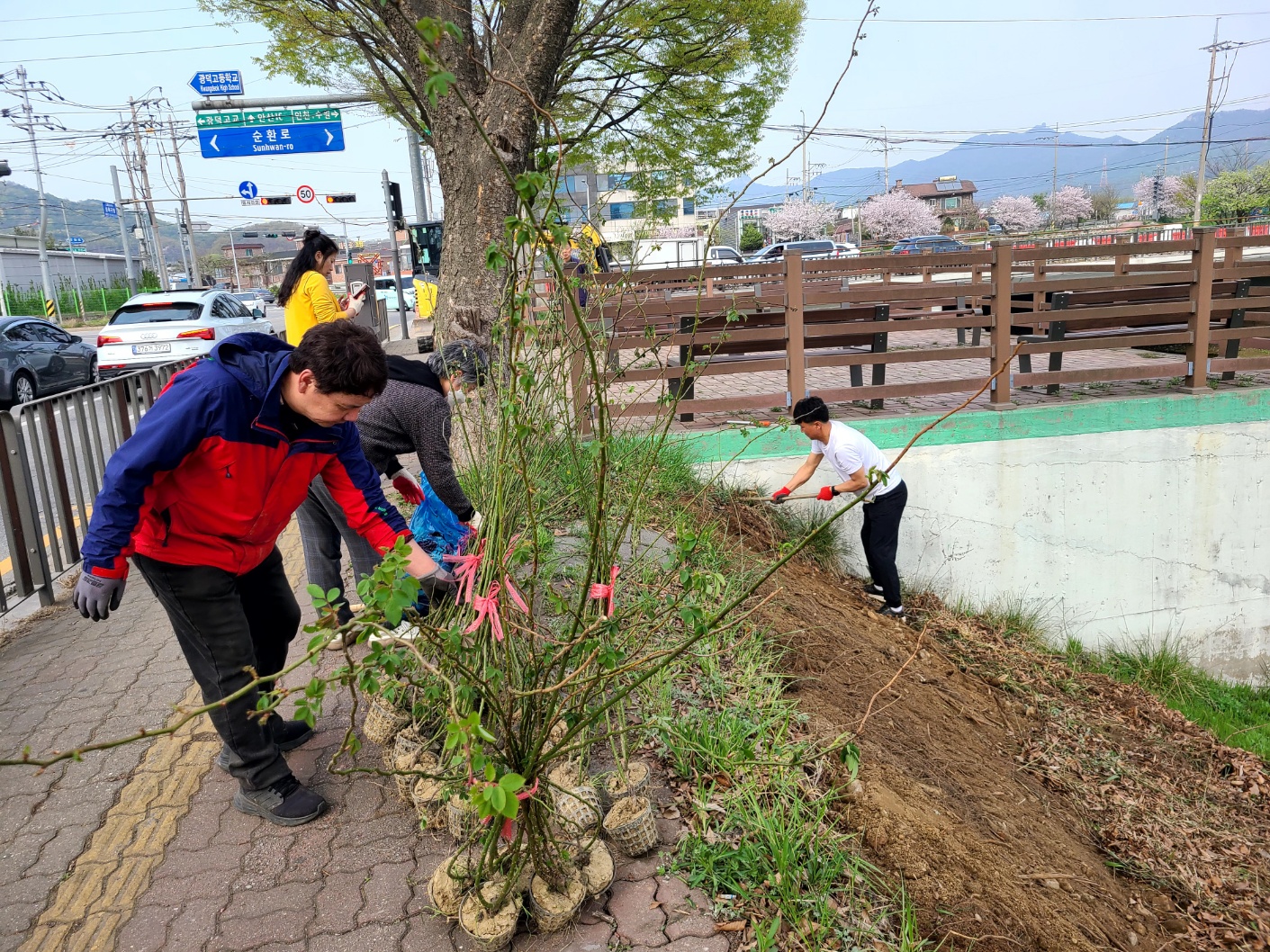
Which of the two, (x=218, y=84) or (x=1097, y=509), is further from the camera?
(x=218, y=84)

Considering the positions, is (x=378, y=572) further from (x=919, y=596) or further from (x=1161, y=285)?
(x=1161, y=285)

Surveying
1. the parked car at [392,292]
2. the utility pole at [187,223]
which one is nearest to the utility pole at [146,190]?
the utility pole at [187,223]

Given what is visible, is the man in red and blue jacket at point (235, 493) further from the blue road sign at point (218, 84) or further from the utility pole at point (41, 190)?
the utility pole at point (41, 190)

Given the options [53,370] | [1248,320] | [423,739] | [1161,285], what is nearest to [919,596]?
[1161,285]

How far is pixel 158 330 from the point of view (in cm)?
→ 1409

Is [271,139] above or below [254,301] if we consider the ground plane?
above

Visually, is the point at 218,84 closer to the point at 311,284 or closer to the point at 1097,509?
the point at 311,284

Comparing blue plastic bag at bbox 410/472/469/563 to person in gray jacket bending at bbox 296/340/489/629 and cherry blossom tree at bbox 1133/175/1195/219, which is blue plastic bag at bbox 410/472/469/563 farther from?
cherry blossom tree at bbox 1133/175/1195/219

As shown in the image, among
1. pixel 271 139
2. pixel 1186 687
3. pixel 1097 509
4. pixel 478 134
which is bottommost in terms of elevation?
pixel 1186 687

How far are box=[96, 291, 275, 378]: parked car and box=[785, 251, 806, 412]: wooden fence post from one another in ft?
32.8

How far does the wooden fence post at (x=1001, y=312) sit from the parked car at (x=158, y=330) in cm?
1121

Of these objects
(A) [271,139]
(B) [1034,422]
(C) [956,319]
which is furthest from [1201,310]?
(A) [271,139]

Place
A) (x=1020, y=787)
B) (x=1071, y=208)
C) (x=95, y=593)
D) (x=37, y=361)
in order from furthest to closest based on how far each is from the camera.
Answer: (x=1071, y=208)
(x=37, y=361)
(x=1020, y=787)
(x=95, y=593)

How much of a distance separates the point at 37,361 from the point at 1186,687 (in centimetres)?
1524
